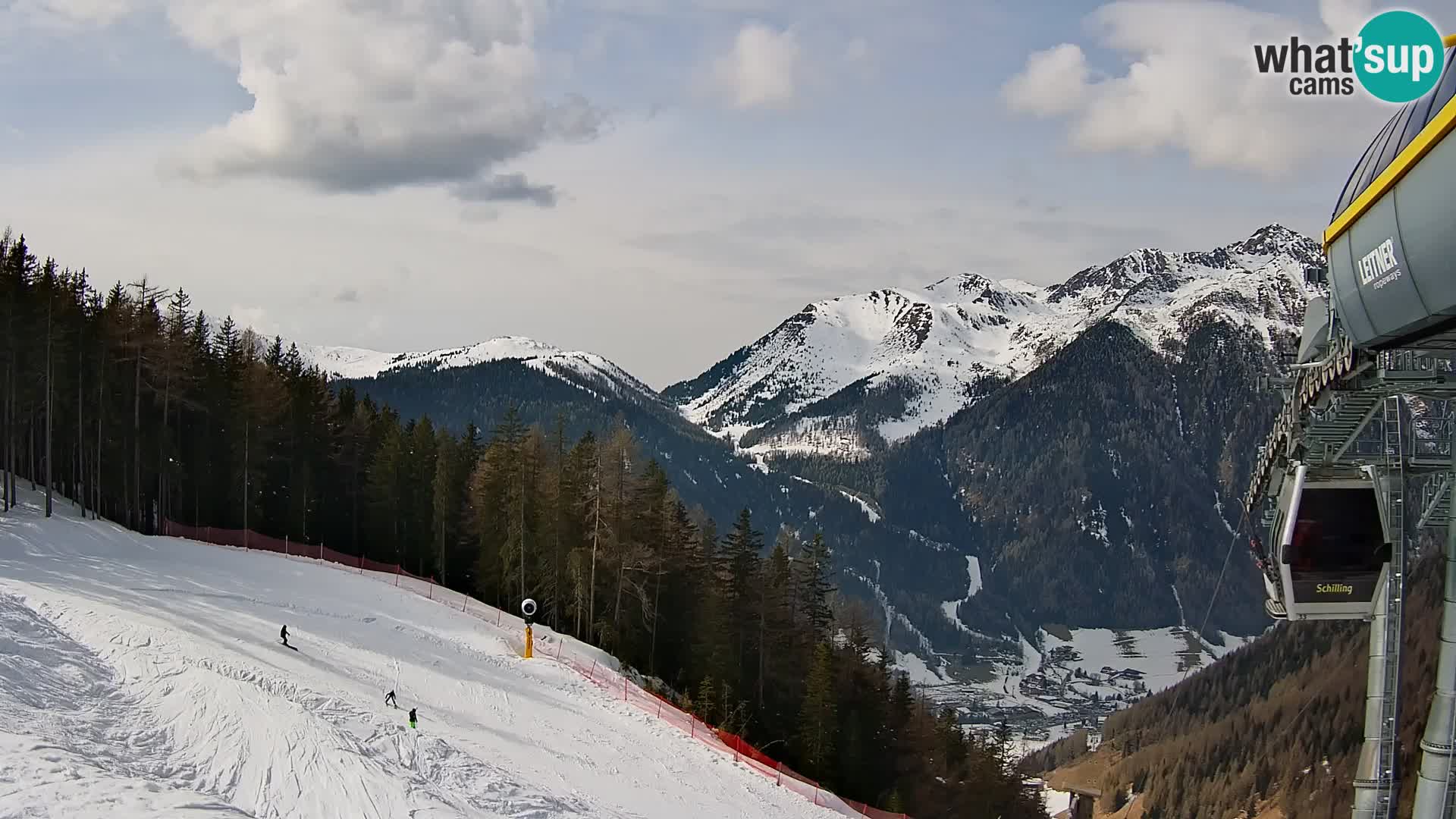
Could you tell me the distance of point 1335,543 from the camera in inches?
818

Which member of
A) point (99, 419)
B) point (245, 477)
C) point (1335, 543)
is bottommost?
point (245, 477)

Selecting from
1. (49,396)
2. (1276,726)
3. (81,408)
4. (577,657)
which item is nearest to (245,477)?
(81,408)

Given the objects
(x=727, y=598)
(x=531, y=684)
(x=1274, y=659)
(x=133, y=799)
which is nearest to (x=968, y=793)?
(x=727, y=598)

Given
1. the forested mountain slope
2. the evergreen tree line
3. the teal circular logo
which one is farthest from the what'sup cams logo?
the forested mountain slope

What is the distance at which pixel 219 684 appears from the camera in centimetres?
2692

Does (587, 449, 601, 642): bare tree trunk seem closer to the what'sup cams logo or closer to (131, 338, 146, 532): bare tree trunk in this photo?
(131, 338, 146, 532): bare tree trunk

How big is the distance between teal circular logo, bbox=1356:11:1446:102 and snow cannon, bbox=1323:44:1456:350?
0.78m

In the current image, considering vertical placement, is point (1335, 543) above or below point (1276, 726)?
above

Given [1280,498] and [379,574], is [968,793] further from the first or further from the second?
[1280,498]

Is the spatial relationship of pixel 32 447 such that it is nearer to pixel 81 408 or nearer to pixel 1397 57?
pixel 81 408

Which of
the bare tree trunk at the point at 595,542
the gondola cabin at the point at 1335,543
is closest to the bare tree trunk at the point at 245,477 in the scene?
the bare tree trunk at the point at 595,542

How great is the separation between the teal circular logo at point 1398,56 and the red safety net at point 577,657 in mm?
24485

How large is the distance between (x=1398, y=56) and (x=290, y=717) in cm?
2542

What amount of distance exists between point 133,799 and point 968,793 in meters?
47.5
